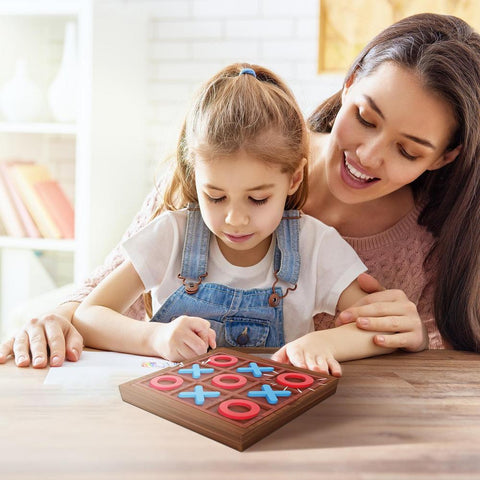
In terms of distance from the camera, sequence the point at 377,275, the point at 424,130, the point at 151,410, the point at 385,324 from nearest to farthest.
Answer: the point at 151,410, the point at 385,324, the point at 424,130, the point at 377,275

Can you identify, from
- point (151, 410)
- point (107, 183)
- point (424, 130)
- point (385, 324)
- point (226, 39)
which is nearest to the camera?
point (151, 410)

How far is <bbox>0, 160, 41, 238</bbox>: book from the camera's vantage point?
8.29ft

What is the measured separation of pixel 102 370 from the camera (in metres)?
0.86

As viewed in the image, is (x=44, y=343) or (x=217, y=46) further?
(x=217, y=46)

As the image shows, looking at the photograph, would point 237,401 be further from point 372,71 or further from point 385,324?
point 372,71

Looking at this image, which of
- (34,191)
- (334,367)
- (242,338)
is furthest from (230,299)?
(34,191)

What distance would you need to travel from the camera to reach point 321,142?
153cm

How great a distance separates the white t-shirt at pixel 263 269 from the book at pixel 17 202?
4.96 feet

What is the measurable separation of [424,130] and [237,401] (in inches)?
27.3

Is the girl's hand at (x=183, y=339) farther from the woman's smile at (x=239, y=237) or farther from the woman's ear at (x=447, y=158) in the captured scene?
the woman's ear at (x=447, y=158)

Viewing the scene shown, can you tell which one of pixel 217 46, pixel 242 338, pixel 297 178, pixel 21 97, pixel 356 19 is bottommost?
pixel 242 338

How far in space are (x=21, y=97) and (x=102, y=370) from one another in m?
1.95

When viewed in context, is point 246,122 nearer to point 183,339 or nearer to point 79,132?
point 183,339

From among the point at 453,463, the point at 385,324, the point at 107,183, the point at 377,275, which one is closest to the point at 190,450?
the point at 453,463
